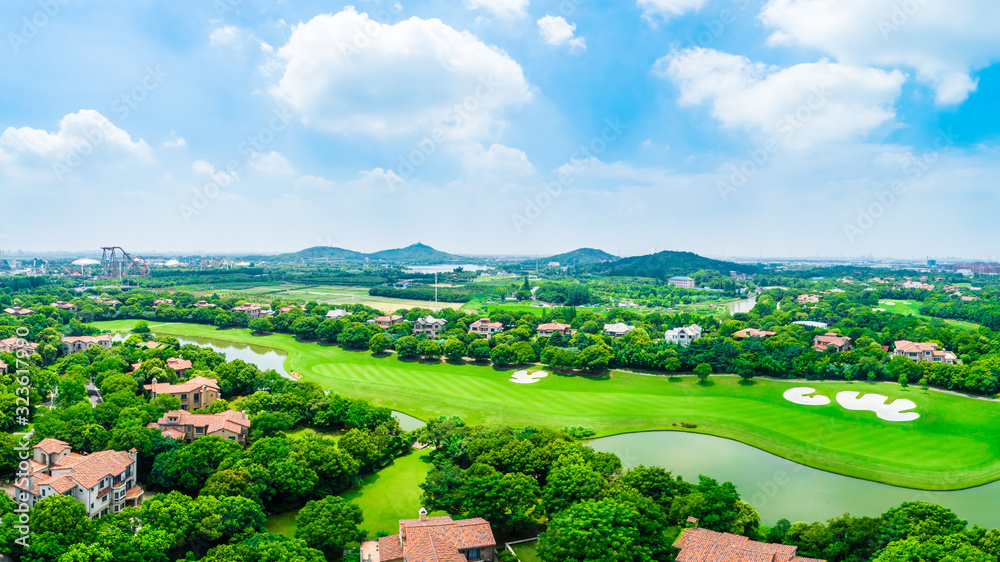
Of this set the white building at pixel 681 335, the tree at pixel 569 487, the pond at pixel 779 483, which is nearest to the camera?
the tree at pixel 569 487

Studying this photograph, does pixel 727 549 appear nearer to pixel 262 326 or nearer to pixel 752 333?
pixel 752 333

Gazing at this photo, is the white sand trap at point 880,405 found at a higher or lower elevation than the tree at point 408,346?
lower

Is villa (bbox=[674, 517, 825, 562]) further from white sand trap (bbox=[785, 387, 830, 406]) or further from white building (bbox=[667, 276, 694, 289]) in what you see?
white building (bbox=[667, 276, 694, 289])

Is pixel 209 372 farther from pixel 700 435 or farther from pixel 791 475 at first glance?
pixel 791 475

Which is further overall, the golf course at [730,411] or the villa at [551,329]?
the villa at [551,329]

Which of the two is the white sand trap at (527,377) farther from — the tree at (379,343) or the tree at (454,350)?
the tree at (379,343)

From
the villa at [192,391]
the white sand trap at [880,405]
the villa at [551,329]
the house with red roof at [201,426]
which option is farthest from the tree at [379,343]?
the white sand trap at [880,405]

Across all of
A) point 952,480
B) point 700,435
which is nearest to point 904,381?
point 952,480
